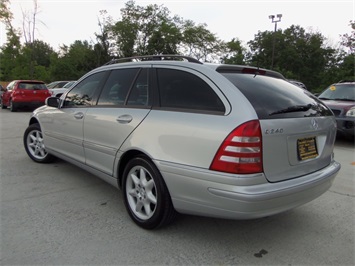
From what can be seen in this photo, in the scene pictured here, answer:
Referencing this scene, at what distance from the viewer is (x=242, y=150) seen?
222cm

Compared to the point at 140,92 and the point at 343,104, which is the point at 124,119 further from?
the point at 343,104

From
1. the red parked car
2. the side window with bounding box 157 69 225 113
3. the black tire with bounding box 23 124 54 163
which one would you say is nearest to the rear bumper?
the side window with bounding box 157 69 225 113

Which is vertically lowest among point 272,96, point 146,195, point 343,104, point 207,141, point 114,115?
point 146,195

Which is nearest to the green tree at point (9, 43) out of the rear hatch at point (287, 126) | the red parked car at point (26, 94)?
the red parked car at point (26, 94)

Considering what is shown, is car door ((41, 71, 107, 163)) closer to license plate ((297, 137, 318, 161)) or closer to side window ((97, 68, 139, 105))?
side window ((97, 68, 139, 105))

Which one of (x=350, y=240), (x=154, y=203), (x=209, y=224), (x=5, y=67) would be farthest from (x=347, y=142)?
(x=5, y=67)

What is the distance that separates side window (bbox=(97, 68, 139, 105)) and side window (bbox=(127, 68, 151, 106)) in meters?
0.10

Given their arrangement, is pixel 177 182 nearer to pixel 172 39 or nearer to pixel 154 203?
pixel 154 203

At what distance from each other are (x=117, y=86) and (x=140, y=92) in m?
0.48

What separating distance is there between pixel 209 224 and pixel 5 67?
3840 cm

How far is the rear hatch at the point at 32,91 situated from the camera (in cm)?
1431

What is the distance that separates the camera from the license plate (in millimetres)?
2520

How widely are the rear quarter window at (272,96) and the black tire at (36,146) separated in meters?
3.60

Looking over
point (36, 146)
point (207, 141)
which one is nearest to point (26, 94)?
point (36, 146)
